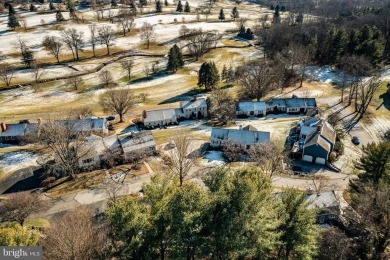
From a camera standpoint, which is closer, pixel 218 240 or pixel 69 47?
pixel 218 240

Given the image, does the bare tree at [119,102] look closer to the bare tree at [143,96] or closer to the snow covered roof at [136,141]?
the bare tree at [143,96]

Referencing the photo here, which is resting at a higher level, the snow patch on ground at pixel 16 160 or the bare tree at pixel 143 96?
the bare tree at pixel 143 96

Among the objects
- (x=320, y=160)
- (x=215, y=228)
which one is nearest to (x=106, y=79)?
(x=320, y=160)

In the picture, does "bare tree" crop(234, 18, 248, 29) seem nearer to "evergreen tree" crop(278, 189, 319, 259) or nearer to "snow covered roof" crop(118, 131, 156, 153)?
"snow covered roof" crop(118, 131, 156, 153)

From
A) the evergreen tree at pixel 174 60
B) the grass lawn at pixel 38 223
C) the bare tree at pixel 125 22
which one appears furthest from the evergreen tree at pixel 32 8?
the grass lawn at pixel 38 223

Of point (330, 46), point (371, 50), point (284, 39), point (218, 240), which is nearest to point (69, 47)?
point (284, 39)

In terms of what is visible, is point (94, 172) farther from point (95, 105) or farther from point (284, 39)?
point (284, 39)

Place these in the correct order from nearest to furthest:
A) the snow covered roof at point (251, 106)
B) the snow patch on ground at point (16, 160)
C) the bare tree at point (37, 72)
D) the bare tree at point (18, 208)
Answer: the bare tree at point (18, 208), the snow patch on ground at point (16, 160), the snow covered roof at point (251, 106), the bare tree at point (37, 72)
